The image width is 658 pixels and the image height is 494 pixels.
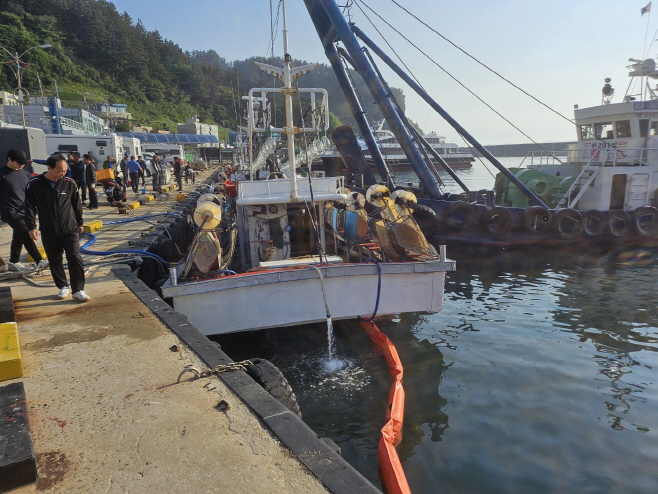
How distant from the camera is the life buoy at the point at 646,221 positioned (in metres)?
16.1

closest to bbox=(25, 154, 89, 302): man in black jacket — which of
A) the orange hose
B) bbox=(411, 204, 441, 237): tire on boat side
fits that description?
the orange hose

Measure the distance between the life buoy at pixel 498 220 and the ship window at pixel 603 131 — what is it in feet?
19.8

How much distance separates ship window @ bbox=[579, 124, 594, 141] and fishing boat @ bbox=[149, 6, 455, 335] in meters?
14.7

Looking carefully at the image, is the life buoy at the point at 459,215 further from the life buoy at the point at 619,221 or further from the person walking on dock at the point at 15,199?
the person walking on dock at the point at 15,199

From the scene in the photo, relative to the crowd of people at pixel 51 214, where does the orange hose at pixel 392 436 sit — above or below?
below

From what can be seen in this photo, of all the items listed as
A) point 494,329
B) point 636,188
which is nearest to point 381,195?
point 494,329

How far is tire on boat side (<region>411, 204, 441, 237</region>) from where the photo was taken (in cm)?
1619

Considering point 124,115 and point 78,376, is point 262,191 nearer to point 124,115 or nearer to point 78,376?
point 78,376

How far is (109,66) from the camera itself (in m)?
87.1

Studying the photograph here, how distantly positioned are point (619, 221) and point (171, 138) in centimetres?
5593

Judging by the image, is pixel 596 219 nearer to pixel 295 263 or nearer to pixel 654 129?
pixel 654 129

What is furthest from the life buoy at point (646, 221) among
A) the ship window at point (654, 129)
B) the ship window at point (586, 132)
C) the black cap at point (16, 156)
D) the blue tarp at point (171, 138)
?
the blue tarp at point (171, 138)

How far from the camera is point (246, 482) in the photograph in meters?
2.46

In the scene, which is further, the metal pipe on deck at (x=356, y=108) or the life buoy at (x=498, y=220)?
the metal pipe on deck at (x=356, y=108)
